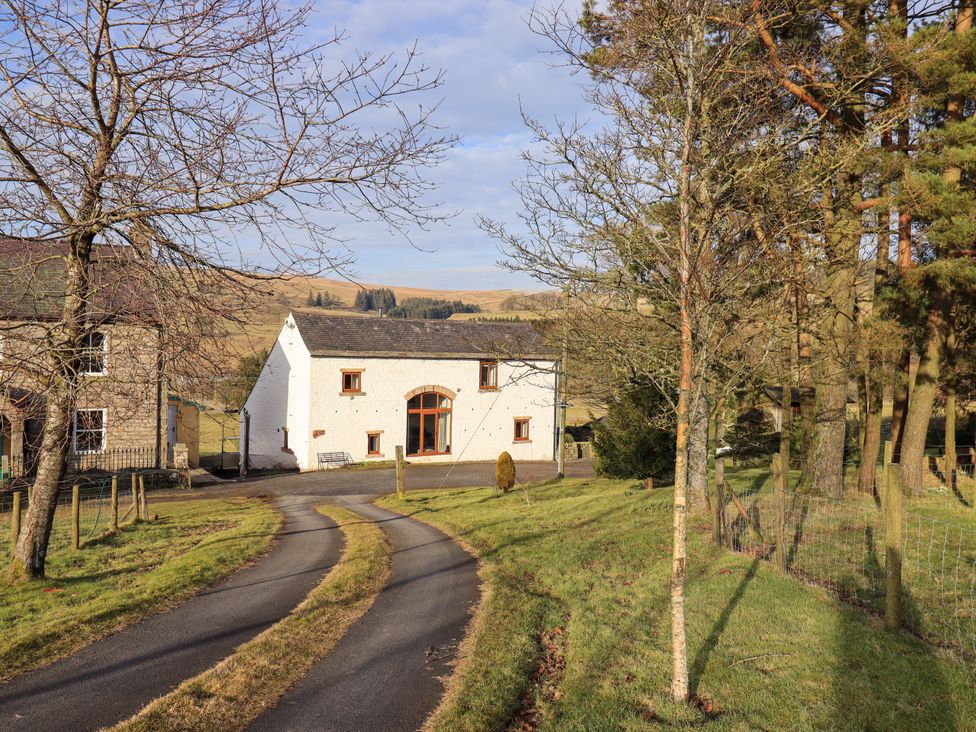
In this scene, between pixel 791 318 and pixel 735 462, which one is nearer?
pixel 791 318

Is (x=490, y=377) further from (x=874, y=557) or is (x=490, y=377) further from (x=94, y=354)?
(x=94, y=354)

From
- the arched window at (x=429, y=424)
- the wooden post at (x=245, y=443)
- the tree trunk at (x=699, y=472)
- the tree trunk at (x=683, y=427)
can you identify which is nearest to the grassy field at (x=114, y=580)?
the tree trunk at (x=683, y=427)

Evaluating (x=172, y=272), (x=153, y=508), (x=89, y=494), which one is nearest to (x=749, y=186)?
(x=172, y=272)

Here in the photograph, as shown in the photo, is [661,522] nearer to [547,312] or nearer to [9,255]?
[547,312]

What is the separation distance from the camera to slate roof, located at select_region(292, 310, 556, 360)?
110 ft

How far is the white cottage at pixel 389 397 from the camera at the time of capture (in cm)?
3306

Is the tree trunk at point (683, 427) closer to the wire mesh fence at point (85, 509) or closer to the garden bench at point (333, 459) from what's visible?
the wire mesh fence at point (85, 509)

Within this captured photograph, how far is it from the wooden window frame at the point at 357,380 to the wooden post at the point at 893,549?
1112 inches

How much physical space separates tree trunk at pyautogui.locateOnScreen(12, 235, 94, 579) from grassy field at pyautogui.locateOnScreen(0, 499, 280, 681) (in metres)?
0.55

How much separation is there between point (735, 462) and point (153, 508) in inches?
941

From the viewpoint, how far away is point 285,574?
11.4 meters

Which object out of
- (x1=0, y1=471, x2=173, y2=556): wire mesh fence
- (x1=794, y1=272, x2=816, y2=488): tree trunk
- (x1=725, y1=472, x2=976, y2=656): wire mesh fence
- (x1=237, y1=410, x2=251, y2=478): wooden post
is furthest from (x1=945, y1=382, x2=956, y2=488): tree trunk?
(x1=237, y1=410, x2=251, y2=478): wooden post

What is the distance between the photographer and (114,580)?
1103 centimetres

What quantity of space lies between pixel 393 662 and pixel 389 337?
95.8ft
